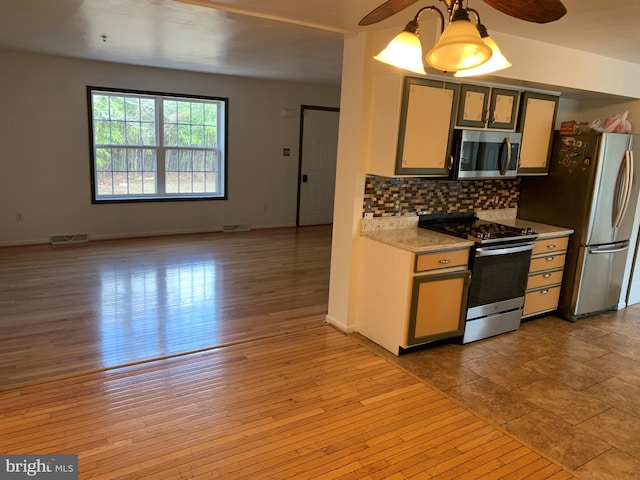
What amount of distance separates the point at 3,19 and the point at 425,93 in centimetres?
356

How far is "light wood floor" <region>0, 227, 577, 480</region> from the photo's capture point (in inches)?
90.5

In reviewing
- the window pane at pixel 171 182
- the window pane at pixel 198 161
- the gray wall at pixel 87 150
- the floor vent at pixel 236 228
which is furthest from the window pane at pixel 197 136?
the floor vent at pixel 236 228

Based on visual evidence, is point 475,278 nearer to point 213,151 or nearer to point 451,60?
point 451,60

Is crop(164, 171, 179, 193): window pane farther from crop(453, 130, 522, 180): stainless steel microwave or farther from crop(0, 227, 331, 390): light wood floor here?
crop(453, 130, 522, 180): stainless steel microwave

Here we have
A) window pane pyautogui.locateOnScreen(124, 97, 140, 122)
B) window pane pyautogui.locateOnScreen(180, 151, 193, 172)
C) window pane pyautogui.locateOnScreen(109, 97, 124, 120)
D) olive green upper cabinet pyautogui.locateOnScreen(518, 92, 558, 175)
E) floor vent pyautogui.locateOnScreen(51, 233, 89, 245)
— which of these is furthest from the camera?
window pane pyautogui.locateOnScreen(180, 151, 193, 172)

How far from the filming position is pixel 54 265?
17.3 ft

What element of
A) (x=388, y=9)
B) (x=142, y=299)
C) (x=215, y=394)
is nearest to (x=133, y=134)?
(x=142, y=299)

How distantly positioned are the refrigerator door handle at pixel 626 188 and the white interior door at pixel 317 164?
4.85 meters

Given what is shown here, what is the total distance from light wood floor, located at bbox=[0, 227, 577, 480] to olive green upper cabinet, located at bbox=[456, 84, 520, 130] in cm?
193

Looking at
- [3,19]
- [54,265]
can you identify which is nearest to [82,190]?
[54,265]

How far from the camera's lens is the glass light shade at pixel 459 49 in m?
1.42

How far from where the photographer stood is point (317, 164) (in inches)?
323

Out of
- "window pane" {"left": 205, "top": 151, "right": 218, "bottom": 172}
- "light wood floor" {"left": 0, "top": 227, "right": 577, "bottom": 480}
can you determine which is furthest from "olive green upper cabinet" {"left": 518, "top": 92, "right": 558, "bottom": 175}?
"window pane" {"left": 205, "top": 151, "right": 218, "bottom": 172}

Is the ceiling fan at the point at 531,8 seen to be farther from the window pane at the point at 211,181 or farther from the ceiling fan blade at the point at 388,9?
the window pane at the point at 211,181
